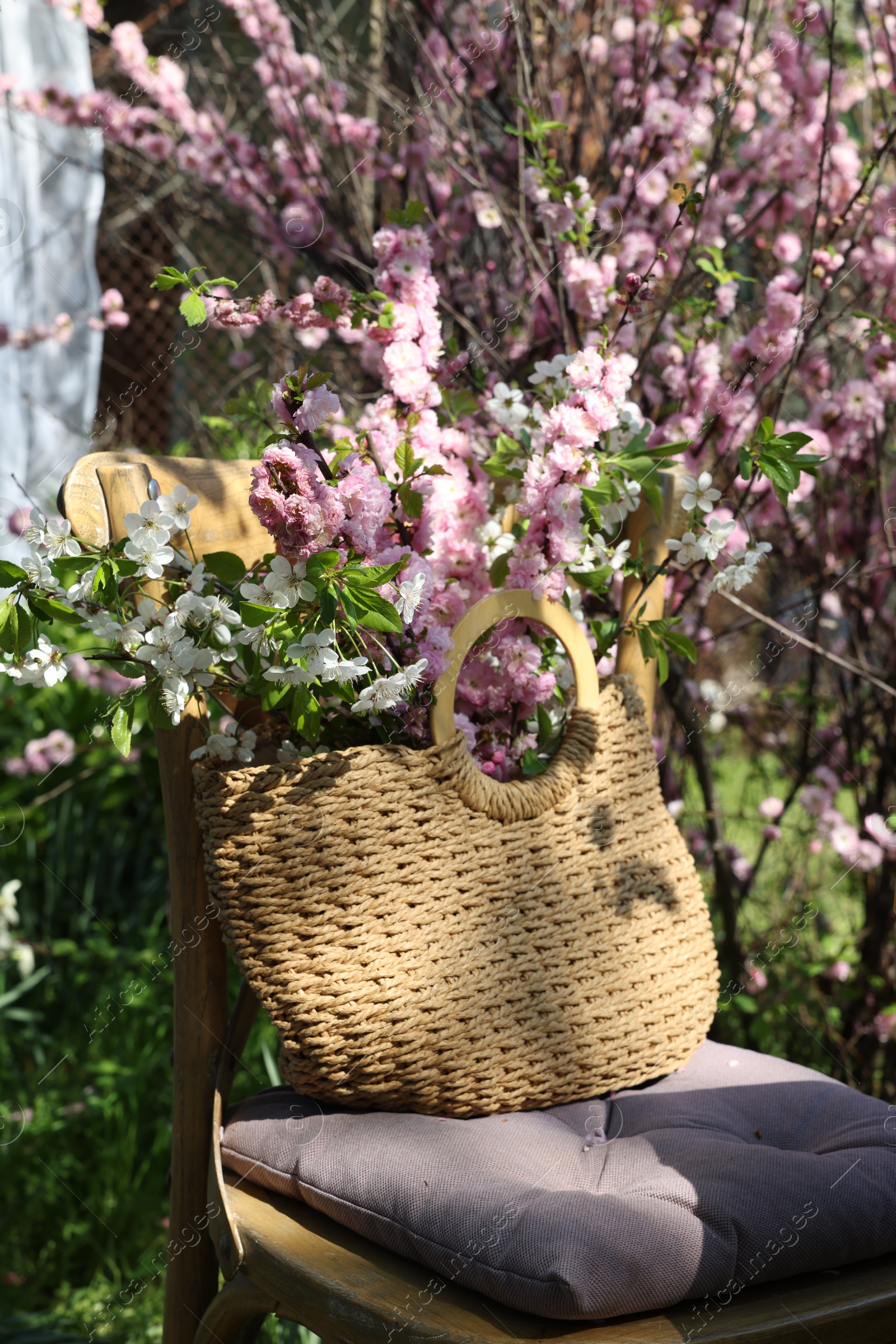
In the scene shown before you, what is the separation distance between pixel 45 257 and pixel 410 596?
3396 mm

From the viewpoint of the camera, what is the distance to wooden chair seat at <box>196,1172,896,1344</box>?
30.1 inches

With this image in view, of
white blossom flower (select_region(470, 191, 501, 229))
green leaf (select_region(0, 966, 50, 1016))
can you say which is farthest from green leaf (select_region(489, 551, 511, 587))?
green leaf (select_region(0, 966, 50, 1016))

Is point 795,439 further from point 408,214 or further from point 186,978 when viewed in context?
point 186,978

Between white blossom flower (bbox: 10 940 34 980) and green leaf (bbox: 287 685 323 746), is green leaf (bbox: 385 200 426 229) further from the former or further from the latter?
white blossom flower (bbox: 10 940 34 980)

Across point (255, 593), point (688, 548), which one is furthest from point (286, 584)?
point (688, 548)

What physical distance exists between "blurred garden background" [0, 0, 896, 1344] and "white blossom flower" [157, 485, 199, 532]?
0.69 m

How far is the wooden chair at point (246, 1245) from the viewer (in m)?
0.78

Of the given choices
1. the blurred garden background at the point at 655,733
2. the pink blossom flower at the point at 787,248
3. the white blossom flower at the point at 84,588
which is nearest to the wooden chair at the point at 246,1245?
the white blossom flower at the point at 84,588

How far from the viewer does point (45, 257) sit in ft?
12.0

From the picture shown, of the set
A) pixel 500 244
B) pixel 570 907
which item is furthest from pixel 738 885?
pixel 500 244

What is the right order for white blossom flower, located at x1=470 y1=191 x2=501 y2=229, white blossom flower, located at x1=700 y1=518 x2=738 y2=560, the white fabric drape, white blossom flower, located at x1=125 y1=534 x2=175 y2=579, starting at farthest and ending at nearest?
the white fabric drape, white blossom flower, located at x1=470 y1=191 x2=501 y2=229, white blossom flower, located at x1=700 y1=518 x2=738 y2=560, white blossom flower, located at x1=125 y1=534 x2=175 y2=579

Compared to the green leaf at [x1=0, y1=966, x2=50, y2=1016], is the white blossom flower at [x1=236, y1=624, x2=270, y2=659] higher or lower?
higher

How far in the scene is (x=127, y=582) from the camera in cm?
92

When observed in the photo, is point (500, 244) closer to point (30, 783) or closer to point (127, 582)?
point (127, 582)
